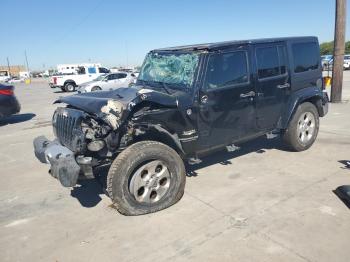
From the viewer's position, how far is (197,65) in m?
4.57

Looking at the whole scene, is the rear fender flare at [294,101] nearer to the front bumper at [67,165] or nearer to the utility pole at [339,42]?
the front bumper at [67,165]

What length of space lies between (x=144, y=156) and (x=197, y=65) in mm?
1497

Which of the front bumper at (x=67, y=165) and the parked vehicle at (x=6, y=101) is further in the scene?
the parked vehicle at (x=6, y=101)

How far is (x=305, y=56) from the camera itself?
602 centimetres

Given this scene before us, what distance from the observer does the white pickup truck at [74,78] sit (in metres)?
26.0

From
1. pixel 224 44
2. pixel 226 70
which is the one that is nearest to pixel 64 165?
pixel 226 70

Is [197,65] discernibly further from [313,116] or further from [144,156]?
[313,116]

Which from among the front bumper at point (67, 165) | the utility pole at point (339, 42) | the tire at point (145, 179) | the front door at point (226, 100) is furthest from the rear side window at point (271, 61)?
the utility pole at point (339, 42)

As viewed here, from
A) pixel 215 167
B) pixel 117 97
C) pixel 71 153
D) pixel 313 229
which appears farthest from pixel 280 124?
pixel 71 153

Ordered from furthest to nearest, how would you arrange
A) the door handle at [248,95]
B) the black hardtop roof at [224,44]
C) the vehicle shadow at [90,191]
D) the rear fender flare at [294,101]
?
the rear fender flare at [294,101]
the door handle at [248,95]
the black hardtop roof at [224,44]
the vehicle shadow at [90,191]

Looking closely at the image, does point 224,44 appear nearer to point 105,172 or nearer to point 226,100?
point 226,100

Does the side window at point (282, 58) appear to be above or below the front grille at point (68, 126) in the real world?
above

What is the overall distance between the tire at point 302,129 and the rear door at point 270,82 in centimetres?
41

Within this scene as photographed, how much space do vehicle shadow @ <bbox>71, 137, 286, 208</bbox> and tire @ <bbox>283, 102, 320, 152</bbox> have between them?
40cm
